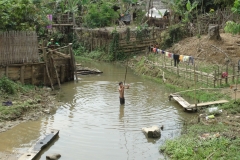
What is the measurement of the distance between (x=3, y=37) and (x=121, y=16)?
2294cm

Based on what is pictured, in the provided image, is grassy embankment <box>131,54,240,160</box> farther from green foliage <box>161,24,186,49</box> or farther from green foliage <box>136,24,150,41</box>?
green foliage <box>136,24,150,41</box>

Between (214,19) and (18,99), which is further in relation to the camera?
(214,19)

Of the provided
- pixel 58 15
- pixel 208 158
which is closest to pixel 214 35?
pixel 208 158

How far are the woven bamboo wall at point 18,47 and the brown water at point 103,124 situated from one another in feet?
7.20

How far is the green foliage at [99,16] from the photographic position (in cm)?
3013

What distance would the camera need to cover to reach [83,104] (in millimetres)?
13430

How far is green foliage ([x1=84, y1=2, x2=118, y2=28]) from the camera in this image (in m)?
30.1

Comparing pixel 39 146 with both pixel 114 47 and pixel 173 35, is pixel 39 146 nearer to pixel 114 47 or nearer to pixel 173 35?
pixel 173 35

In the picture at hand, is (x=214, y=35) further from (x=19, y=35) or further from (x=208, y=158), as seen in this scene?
(x=208, y=158)

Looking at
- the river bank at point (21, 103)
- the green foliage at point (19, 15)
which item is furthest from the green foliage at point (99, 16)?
the river bank at point (21, 103)

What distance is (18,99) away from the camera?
482 inches

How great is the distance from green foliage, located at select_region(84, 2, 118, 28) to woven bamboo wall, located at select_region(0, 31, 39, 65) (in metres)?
15.9

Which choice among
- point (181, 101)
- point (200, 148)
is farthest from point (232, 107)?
point (200, 148)

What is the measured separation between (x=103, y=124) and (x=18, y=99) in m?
3.51
